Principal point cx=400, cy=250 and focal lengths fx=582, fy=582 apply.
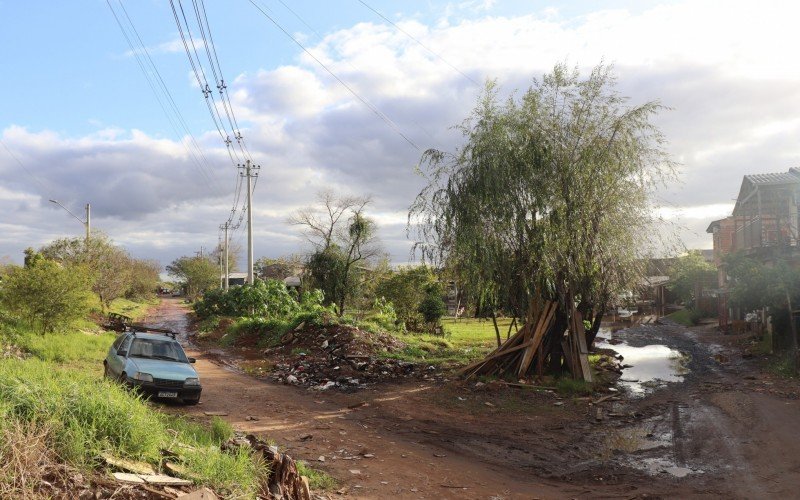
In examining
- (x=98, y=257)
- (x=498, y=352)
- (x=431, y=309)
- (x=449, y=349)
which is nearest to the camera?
(x=498, y=352)

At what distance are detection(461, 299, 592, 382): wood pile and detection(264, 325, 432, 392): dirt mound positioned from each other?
2262 millimetres

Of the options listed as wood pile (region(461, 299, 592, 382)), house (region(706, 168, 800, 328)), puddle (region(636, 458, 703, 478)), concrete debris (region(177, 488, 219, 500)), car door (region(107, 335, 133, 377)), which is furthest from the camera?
house (region(706, 168, 800, 328))

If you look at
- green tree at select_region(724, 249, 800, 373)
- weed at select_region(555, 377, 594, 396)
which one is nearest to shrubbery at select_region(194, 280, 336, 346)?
weed at select_region(555, 377, 594, 396)

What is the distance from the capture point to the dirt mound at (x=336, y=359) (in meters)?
17.0

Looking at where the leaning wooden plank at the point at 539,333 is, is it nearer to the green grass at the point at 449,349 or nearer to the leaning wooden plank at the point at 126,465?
the green grass at the point at 449,349

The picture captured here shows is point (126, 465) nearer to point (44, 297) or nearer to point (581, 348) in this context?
point (581, 348)

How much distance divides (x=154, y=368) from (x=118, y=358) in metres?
1.23

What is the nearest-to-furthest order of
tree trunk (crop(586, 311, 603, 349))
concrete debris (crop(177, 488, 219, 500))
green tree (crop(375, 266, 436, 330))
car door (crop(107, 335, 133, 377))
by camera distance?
concrete debris (crop(177, 488, 219, 500)) → car door (crop(107, 335, 133, 377)) → tree trunk (crop(586, 311, 603, 349)) → green tree (crop(375, 266, 436, 330))

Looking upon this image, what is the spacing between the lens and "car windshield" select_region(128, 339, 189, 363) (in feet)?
A: 43.0

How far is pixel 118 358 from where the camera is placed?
12.9 meters

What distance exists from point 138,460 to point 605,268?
44.6ft

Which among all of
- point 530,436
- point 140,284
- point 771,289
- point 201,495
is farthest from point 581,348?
point 140,284

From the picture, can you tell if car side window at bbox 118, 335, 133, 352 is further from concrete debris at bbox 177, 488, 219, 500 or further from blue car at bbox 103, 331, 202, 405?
concrete debris at bbox 177, 488, 219, 500

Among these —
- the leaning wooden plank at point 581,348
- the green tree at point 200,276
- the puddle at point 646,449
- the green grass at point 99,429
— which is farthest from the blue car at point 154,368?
the green tree at point 200,276
